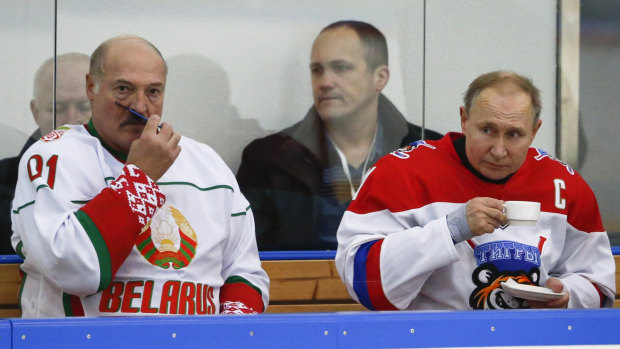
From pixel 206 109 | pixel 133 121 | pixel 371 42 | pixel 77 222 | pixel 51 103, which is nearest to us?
pixel 77 222

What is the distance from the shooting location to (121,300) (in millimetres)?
2822

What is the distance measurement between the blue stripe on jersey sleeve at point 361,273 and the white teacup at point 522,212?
1.40ft

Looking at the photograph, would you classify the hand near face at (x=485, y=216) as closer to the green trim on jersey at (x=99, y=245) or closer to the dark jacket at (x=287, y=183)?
the green trim on jersey at (x=99, y=245)

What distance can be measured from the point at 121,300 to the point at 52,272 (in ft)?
0.83

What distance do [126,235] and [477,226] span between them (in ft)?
3.05

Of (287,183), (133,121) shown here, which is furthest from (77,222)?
(287,183)

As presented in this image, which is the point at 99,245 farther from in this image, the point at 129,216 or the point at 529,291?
the point at 529,291

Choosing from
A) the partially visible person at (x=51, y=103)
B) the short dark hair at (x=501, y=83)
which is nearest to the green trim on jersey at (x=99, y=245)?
the short dark hair at (x=501, y=83)

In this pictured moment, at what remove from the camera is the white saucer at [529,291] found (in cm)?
268

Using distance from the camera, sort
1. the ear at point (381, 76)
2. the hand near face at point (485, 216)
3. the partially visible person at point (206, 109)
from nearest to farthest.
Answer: the hand near face at point (485, 216) < the partially visible person at point (206, 109) < the ear at point (381, 76)

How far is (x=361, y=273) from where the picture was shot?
2.89 metres

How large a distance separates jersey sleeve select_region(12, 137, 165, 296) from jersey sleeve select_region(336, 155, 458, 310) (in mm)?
589

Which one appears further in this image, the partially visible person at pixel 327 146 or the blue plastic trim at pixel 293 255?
the partially visible person at pixel 327 146

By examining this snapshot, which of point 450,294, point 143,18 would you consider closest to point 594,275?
point 450,294
